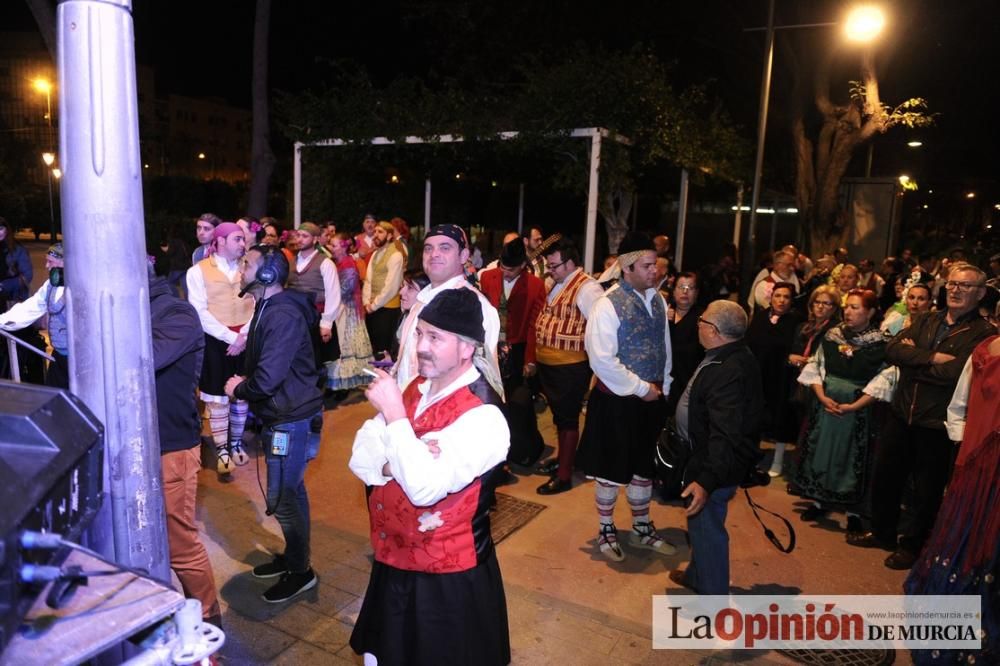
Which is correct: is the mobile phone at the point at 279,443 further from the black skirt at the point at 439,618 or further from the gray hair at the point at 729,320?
the gray hair at the point at 729,320

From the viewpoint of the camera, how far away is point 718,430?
11.8ft

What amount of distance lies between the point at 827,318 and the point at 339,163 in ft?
32.0

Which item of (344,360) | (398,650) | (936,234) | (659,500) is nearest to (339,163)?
(344,360)

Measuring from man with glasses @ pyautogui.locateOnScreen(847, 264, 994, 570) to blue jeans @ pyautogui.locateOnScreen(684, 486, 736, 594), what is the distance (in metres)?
1.54

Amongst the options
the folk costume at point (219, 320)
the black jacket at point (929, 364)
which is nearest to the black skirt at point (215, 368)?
the folk costume at point (219, 320)

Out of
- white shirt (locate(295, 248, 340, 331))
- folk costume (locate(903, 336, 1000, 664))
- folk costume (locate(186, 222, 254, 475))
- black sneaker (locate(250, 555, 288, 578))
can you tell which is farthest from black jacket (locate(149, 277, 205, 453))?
white shirt (locate(295, 248, 340, 331))

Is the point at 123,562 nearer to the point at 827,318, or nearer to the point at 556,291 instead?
the point at 556,291

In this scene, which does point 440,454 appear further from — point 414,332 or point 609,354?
point 609,354

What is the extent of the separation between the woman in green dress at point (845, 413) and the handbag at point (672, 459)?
68.6 inches

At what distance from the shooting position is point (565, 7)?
15.6 m

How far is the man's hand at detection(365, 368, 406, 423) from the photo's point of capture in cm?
223

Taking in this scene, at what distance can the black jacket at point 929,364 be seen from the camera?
4422 mm

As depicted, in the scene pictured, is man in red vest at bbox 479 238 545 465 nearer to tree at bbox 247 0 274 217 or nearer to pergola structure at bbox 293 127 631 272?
pergola structure at bbox 293 127 631 272

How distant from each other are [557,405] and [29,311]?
3.66 meters
